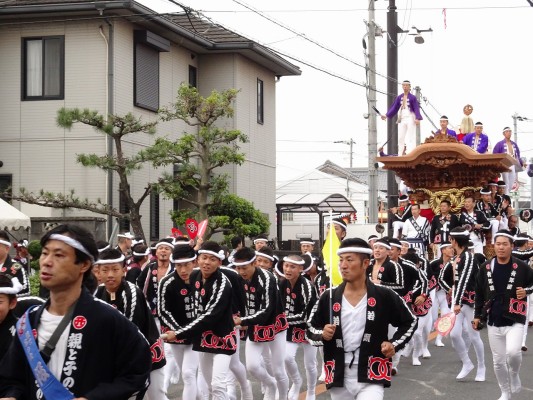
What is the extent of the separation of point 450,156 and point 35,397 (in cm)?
2049

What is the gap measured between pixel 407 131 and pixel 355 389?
59.1 feet

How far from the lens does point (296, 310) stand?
12344 mm

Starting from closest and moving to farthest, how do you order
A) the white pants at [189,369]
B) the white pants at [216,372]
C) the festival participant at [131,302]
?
the festival participant at [131,302] < the white pants at [216,372] < the white pants at [189,369]

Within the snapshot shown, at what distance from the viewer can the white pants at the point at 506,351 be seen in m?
11.7

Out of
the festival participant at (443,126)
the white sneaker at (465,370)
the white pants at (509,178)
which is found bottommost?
the white sneaker at (465,370)

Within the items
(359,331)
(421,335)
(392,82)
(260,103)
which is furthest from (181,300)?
(260,103)

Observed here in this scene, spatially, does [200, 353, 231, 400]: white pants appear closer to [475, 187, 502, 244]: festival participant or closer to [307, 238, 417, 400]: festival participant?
[307, 238, 417, 400]: festival participant

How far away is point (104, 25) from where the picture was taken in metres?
27.1

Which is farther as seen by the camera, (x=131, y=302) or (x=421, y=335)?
(x=421, y=335)

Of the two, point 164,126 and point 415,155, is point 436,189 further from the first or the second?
point 164,126

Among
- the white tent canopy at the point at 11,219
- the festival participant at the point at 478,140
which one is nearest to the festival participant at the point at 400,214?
the festival participant at the point at 478,140

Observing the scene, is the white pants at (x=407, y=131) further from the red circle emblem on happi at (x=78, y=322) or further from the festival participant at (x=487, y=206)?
the red circle emblem on happi at (x=78, y=322)

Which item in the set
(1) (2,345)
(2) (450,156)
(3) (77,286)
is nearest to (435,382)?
(1) (2,345)

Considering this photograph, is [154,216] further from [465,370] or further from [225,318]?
[225,318]
